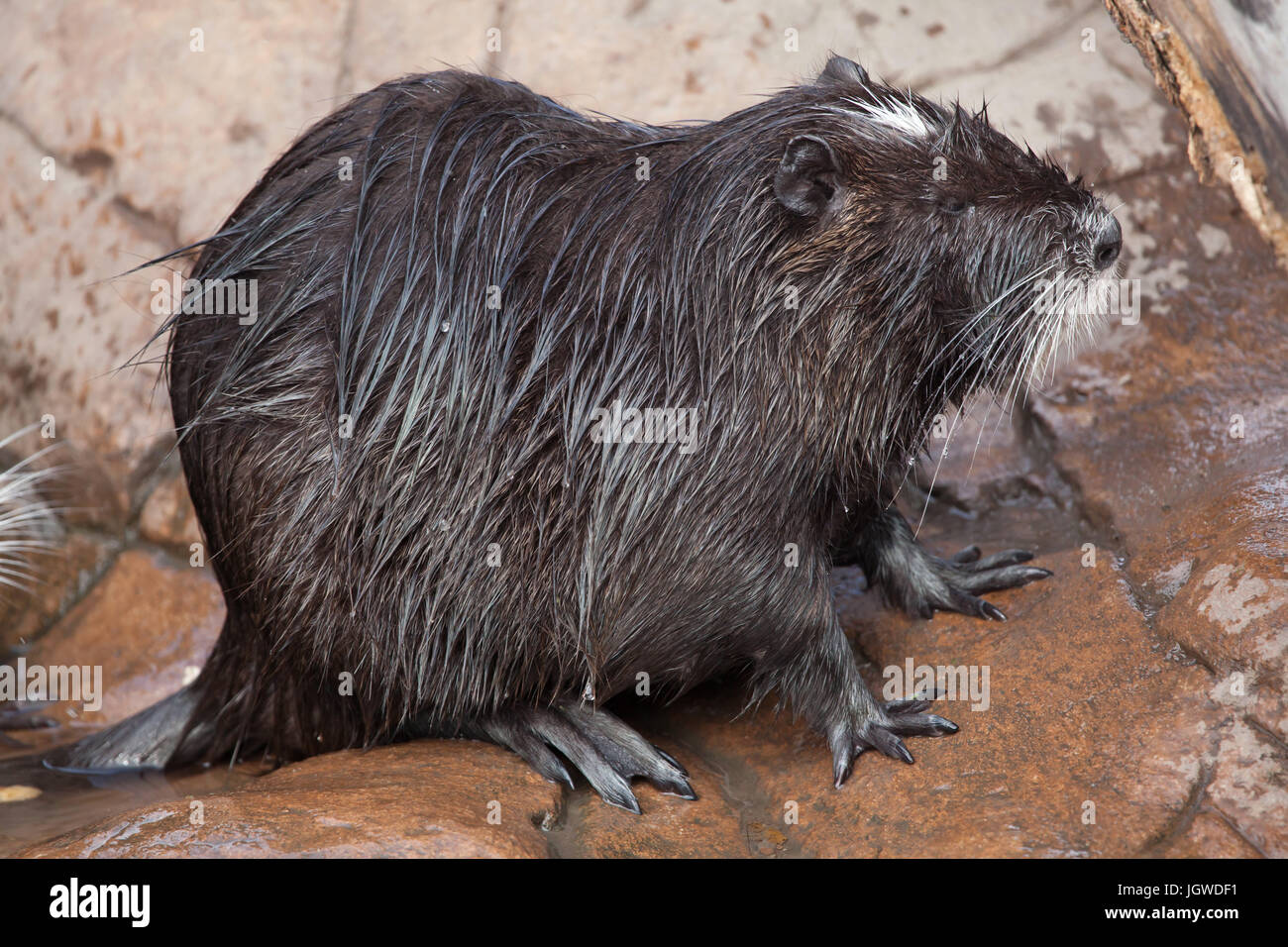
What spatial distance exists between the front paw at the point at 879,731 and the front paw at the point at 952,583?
488mm

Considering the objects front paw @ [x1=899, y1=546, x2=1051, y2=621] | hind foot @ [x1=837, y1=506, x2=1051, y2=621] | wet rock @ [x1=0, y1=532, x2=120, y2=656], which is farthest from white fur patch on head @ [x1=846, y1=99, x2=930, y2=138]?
wet rock @ [x1=0, y1=532, x2=120, y2=656]

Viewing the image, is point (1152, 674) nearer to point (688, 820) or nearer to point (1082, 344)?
point (688, 820)

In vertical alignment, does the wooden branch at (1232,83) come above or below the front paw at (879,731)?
above

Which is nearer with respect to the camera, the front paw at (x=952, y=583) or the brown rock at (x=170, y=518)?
the front paw at (x=952, y=583)

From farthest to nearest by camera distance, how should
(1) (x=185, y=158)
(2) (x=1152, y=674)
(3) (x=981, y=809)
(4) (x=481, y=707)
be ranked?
(1) (x=185, y=158) → (4) (x=481, y=707) → (2) (x=1152, y=674) → (3) (x=981, y=809)

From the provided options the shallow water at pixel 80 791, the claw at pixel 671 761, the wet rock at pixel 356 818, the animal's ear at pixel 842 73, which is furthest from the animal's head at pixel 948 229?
the shallow water at pixel 80 791

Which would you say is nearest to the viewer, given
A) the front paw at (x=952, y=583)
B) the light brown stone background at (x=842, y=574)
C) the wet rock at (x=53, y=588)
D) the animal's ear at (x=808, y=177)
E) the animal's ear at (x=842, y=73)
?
the light brown stone background at (x=842, y=574)

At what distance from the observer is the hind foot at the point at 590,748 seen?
3.40m

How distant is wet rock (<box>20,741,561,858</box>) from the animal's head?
1.53 meters

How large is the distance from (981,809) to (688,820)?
74 centimetres

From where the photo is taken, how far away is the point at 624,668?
11.4 ft

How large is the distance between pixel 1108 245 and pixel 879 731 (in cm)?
139

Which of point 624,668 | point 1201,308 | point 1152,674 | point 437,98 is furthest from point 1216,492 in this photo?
point 437,98

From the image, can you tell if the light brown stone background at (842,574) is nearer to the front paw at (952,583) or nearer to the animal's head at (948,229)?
the front paw at (952,583)
